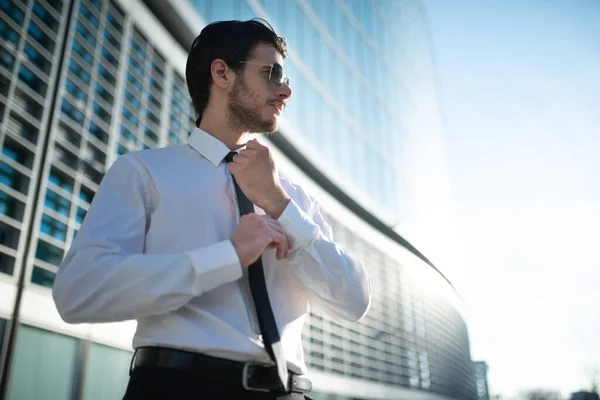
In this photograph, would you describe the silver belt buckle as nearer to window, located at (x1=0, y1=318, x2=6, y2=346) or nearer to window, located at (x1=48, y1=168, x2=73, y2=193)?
window, located at (x1=0, y1=318, x2=6, y2=346)

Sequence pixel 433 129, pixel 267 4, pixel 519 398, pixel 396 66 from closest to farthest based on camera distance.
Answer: pixel 267 4 → pixel 396 66 → pixel 433 129 → pixel 519 398

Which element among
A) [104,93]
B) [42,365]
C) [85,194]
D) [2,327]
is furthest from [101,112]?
[42,365]

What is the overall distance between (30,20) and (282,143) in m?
9.14

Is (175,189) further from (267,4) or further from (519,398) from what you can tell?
(519,398)

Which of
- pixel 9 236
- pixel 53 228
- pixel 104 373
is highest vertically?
pixel 53 228

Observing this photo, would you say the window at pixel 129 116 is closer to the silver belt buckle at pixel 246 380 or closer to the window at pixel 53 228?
the window at pixel 53 228

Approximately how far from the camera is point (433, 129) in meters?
40.2

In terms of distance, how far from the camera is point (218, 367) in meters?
1.27

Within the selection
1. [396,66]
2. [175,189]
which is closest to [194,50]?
[175,189]

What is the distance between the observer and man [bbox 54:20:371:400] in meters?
1.25

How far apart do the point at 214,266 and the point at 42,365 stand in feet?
19.2

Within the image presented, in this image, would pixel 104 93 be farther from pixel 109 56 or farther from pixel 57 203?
pixel 57 203

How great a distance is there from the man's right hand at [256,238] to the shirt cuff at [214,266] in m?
0.02

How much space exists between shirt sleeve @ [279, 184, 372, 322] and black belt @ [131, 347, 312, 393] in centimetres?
30
